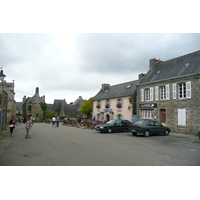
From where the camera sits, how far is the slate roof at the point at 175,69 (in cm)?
1784

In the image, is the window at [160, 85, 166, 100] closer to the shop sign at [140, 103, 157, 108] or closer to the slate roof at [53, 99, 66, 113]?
the shop sign at [140, 103, 157, 108]

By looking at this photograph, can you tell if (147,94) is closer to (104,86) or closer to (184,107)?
(184,107)

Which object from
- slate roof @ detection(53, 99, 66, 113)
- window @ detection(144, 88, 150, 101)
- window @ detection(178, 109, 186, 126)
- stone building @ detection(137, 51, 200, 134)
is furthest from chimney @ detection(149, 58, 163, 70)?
slate roof @ detection(53, 99, 66, 113)

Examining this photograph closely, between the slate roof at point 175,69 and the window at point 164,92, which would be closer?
the slate roof at point 175,69

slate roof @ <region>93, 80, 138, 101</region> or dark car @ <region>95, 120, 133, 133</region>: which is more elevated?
slate roof @ <region>93, 80, 138, 101</region>

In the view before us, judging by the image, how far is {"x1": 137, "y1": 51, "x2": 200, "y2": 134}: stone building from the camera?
16656 millimetres

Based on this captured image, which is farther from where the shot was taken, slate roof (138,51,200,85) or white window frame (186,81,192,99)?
slate roof (138,51,200,85)

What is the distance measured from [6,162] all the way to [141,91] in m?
19.0

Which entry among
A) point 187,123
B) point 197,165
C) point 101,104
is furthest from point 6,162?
point 101,104

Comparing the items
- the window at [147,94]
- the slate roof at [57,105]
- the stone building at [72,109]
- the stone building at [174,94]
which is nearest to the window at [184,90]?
the stone building at [174,94]

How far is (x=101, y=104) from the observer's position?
109 ft

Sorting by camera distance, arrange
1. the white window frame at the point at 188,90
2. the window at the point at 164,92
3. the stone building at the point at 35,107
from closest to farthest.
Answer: the white window frame at the point at 188,90 → the window at the point at 164,92 → the stone building at the point at 35,107

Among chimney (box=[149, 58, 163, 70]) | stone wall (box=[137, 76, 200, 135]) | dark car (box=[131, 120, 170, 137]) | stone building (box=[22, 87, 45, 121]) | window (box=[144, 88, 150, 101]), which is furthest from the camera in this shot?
stone building (box=[22, 87, 45, 121])

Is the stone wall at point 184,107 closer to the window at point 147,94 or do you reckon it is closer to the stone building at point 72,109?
the window at point 147,94
